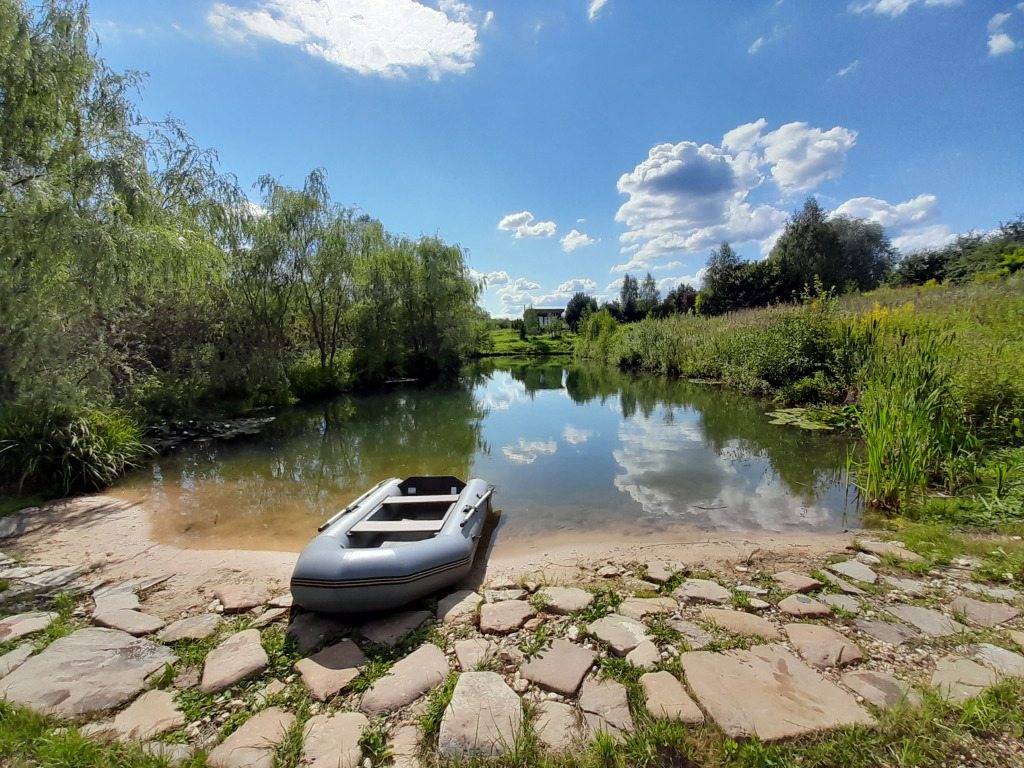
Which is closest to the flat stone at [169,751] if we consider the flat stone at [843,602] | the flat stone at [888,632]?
the flat stone at [888,632]

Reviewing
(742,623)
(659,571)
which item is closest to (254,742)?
(742,623)

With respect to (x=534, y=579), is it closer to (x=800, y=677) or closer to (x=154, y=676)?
(x=800, y=677)

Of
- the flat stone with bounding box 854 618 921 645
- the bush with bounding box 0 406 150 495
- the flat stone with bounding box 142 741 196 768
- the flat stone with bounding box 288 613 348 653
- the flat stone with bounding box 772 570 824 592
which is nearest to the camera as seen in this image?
the flat stone with bounding box 142 741 196 768

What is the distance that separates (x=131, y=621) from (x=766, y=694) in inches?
141

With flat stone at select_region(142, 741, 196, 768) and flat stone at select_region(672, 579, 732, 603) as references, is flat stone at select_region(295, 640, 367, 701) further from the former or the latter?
flat stone at select_region(672, 579, 732, 603)

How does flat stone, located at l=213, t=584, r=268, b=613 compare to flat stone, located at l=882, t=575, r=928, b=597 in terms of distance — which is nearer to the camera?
flat stone, located at l=882, t=575, r=928, b=597

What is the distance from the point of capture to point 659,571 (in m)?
3.41

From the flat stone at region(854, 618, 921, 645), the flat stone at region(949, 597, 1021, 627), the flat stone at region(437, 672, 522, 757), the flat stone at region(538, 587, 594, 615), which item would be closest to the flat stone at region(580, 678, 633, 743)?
the flat stone at region(437, 672, 522, 757)

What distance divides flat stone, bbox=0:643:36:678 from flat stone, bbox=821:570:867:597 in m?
4.70

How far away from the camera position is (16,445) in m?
5.18

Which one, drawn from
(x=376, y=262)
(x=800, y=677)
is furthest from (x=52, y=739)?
(x=376, y=262)

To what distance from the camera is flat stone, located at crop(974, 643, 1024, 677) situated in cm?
204

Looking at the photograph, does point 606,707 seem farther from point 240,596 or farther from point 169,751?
point 240,596

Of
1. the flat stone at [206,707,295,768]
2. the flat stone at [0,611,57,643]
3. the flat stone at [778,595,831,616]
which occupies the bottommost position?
the flat stone at [778,595,831,616]
